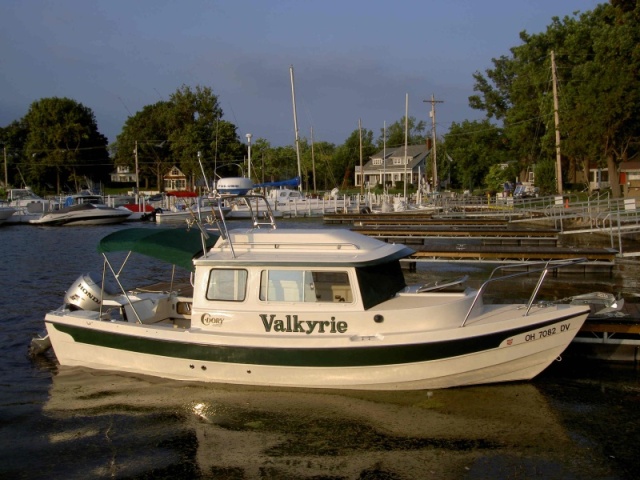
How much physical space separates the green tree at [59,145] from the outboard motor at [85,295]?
80.1 m

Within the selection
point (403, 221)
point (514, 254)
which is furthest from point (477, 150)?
point (514, 254)

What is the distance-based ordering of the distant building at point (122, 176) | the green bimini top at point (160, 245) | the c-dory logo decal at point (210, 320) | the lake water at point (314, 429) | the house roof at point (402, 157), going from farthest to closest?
the distant building at point (122, 176)
the house roof at point (402, 157)
the green bimini top at point (160, 245)
the c-dory logo decal at point (210, 320)
the lake water at point (314, 429)

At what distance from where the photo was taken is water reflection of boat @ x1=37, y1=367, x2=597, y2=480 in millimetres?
8094

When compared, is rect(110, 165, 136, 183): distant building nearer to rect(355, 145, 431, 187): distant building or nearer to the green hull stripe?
rect(355, 145, 431, 187): distant building

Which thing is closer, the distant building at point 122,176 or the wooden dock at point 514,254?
the wooden dock at point 514,254

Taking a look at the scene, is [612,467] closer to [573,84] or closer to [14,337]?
[14,337]

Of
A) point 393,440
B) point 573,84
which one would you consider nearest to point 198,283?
point 393,440

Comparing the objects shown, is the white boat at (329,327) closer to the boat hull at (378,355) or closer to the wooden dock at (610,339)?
the boat hull at (378,355)

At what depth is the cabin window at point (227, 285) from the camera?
10477mm

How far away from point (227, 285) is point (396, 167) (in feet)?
277

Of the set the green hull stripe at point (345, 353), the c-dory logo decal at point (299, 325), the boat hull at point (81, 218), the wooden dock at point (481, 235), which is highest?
the boat hull at point (81, 218)

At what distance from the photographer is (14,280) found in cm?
2264

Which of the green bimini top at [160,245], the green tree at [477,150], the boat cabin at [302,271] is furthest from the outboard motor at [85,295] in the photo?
the green tree at [477,150]

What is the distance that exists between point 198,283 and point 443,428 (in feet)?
14.5
